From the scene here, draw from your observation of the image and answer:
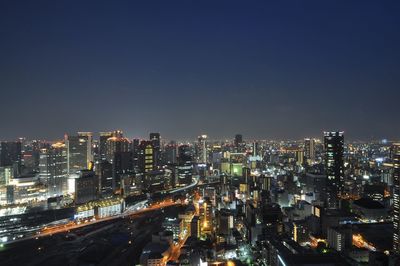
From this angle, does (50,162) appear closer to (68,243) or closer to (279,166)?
(68,243)

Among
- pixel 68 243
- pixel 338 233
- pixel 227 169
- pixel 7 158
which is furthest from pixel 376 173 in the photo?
pixel 7 158

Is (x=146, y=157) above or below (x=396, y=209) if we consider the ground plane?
above

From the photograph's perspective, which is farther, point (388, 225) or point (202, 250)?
point (388, 225)

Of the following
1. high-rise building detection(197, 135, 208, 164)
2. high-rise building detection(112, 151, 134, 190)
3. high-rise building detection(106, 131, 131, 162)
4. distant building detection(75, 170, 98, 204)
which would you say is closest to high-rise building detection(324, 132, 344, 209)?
high-rise building detection(112, 151, 134, 190)

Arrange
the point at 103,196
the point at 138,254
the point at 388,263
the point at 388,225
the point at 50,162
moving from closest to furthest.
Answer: the point at 388,263, the point at 138,254, the point at 388,225, the point at 103,196, the point at 50,162

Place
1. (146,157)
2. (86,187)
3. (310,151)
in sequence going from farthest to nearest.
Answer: (310,151), (146,157), (86,187)

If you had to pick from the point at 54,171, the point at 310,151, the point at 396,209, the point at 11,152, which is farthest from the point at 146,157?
the point at 396,209

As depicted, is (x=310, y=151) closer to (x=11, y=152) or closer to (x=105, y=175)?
(x=105, y=175)
